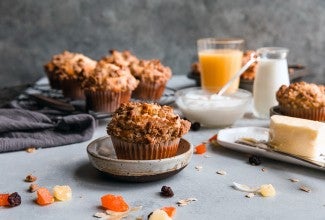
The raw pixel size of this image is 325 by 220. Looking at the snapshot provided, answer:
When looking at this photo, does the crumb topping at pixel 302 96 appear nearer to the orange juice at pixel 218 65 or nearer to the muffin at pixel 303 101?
the muffin at pixel 303 101

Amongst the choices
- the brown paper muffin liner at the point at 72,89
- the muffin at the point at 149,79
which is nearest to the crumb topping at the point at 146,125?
the muffin at the point at 149,79

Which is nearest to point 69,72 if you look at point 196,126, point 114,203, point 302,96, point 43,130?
point 43,130

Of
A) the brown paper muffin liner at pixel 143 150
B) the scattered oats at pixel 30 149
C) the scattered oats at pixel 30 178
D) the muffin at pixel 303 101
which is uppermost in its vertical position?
the muffin at pixel 303 101

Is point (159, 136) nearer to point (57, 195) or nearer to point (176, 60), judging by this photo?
point (57, 195)

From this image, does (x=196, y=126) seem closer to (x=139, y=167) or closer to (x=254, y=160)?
(x=254, y=160)

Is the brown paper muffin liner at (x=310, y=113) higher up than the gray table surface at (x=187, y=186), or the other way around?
the brown paper muffin liner at (x=310, y=113)

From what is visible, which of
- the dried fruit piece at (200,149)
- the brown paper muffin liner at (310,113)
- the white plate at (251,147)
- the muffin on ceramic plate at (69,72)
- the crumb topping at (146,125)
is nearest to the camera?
the crumb topping at (146,125)
